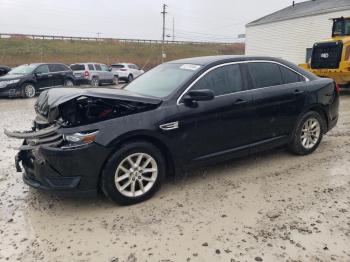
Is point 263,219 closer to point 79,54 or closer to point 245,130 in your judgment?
point 245,130

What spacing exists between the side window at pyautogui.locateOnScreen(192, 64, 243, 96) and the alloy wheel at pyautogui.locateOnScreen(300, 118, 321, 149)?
1478mm

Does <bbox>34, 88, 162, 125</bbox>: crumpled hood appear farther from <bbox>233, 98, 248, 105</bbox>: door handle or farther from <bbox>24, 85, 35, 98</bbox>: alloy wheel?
<bbox>24, 85, 35, 98</bbox>: alloy wheel

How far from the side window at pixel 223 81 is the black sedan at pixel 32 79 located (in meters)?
12.3

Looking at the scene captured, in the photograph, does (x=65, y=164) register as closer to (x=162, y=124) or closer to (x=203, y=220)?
(x=162, y=124)

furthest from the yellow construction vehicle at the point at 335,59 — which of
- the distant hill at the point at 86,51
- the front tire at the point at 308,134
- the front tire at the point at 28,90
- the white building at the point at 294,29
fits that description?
the distant hill at the point at 86,51

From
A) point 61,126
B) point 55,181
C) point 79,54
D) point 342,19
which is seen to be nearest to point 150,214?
point 55,181

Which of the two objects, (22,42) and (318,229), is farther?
(22,42)

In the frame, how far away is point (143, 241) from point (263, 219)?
125cm

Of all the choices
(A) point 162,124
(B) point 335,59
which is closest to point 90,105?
(A) point 162,124

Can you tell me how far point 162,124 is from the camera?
412 cm

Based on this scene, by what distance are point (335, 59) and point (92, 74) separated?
1347 cm

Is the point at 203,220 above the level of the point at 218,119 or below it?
below

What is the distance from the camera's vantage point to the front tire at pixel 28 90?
589 inches

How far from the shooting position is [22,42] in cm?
4747
